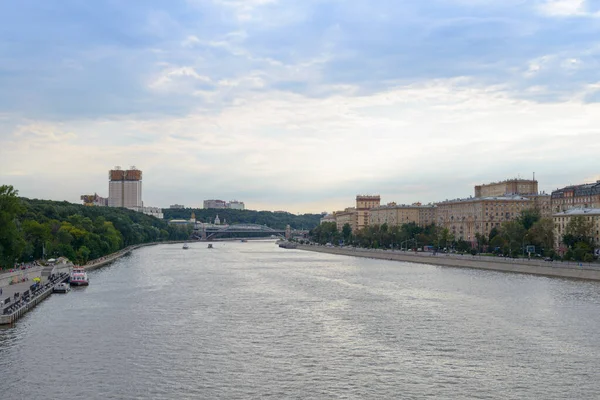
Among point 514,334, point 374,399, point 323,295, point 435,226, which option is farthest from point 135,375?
point 435,226

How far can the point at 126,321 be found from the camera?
33.2 meters

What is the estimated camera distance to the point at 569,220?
7881cm

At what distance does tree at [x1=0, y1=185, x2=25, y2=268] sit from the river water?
801cm

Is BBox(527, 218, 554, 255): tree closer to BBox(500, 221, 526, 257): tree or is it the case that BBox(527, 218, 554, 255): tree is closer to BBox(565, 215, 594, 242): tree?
BBox(500, 221, 526, 257): tree

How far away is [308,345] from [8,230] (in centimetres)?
3222

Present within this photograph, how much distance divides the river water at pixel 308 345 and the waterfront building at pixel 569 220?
2961cm

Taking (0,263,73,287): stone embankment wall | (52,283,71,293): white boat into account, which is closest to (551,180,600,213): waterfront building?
(0,263,73,287): stone embankment wall

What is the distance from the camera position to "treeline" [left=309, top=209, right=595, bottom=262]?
225 feet

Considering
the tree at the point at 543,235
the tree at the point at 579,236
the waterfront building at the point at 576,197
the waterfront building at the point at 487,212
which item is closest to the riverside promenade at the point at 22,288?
the tree at the point at 579,236

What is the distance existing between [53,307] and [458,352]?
2331 cm

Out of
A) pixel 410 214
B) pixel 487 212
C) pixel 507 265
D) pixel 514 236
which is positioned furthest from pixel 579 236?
pixel 410 214

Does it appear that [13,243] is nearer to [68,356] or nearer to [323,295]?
[323,295]

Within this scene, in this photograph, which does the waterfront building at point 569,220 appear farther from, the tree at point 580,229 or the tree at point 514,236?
the tree at point 514,236

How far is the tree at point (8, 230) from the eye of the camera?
1996 inches
